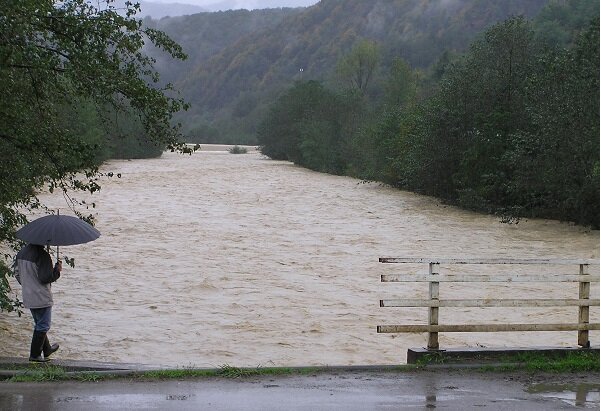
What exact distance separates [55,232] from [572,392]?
229 inches

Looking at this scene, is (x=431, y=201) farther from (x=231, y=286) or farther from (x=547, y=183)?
(x=231, y=286)

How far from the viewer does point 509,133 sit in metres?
38.7

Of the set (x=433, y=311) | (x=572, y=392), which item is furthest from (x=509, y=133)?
(x=572, y=392)

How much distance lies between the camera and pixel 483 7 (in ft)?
526

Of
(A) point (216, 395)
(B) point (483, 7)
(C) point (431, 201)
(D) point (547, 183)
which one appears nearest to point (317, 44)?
(B) point (483, 7)

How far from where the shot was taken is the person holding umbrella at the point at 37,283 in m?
9.71

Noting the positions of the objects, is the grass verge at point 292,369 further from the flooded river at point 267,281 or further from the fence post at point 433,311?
the flooded river at point 267,281

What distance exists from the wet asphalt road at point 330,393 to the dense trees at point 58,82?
2.95 meters

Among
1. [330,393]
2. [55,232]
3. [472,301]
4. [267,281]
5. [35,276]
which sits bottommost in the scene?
[267,281]

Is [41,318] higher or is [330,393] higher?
[41,318]

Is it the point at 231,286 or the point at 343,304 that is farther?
the point at 231,286

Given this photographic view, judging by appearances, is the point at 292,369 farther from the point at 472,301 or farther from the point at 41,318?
the point at 41,318

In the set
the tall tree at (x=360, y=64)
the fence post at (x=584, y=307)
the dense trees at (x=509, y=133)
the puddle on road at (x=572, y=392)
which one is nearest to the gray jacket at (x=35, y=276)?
the puddle on road at (x=572, y=392)

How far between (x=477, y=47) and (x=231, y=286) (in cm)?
2425
